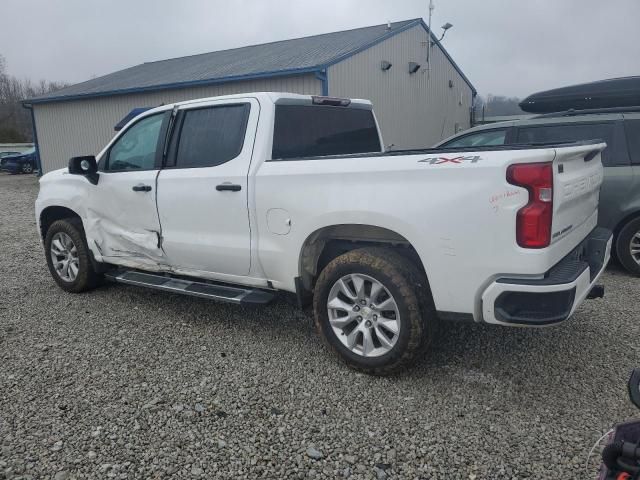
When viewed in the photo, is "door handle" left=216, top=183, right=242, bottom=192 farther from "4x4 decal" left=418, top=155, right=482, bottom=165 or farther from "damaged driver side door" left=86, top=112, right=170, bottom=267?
"4x4 decal" left=418, top=155, right=482, bottom=165

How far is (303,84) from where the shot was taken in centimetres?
1348

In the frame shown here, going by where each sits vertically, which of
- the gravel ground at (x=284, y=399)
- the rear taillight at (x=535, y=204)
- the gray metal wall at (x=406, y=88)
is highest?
the gray metal wall at (x=406, y=88)

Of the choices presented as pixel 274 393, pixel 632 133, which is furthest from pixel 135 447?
pixel 632 133

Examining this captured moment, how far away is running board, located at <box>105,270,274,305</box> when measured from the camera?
4062 millimetres

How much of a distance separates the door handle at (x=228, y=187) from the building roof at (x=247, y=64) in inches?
378

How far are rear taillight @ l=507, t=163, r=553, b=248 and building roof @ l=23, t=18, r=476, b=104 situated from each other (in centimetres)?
1078

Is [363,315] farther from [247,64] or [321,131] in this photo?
[247,64]

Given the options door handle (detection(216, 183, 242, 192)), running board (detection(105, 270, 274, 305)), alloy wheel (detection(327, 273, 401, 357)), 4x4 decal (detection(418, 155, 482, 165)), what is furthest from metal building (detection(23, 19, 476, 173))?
4x4 decal (detection(418, 155, 482, 165))

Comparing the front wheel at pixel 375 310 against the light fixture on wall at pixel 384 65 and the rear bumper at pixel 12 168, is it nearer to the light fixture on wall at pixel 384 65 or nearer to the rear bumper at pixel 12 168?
the light fixture on wall at pixel 384 65

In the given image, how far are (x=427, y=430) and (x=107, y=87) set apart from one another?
2002 cm

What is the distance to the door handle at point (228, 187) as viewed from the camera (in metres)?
3.95

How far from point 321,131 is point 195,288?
171 cm

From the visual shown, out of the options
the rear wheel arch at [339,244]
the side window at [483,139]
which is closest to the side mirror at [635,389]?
the rear wheel arch at [339,244]

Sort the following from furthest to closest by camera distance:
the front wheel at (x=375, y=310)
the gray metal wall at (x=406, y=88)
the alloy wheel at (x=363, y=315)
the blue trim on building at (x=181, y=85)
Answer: the gray metal wall at (x=406, y=88) → the blue trim on building at (x=181, y=85) → the alloy wheel at (x=363, y=315) → the front wheel at (x=375, y=310)
